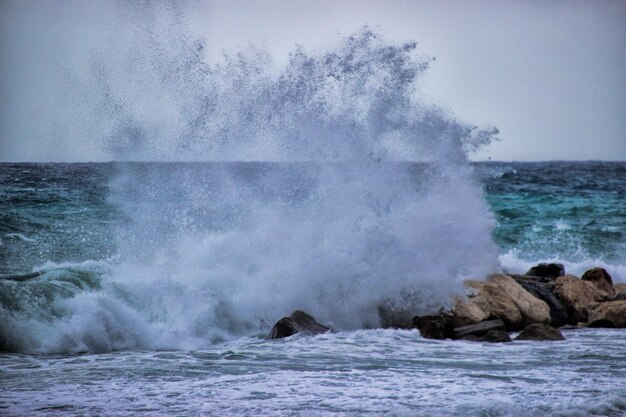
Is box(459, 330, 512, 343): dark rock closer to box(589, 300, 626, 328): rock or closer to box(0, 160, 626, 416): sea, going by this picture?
box(0, 160, 626, 416): sea

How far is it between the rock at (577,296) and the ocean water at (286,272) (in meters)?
0.83

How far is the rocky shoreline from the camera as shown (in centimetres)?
918

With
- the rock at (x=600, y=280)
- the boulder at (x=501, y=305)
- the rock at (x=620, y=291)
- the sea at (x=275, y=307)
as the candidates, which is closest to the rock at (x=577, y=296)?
the rock at (x=620, y=291)

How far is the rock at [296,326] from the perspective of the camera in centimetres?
907

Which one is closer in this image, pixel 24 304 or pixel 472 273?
pixel 24 304

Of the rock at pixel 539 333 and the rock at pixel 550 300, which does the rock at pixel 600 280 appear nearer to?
the rock at pixel 550 300

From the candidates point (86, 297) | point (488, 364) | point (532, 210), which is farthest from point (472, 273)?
point (532, 210)

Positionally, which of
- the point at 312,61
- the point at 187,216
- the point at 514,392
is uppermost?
the point at 312,61

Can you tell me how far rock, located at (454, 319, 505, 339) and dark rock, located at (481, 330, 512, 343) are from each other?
149 mm

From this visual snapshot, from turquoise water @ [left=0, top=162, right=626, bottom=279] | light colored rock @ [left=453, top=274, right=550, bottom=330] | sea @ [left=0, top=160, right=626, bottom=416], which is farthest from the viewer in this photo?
turquoise water @ [left=0, top=162, right=626, bottom=279]

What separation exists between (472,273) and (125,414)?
19.7ft

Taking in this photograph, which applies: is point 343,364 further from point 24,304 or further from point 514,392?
point 24,304

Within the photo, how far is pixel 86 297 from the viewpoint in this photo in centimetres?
953

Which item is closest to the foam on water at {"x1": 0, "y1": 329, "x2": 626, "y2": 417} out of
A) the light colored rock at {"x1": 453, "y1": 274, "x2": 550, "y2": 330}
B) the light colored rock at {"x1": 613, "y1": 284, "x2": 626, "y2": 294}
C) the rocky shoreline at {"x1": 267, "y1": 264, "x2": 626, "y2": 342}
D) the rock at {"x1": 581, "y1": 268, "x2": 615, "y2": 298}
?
the rocky shoreline at {"x1": 267, "y1": 264, "x2": 626, "y2": 342}
